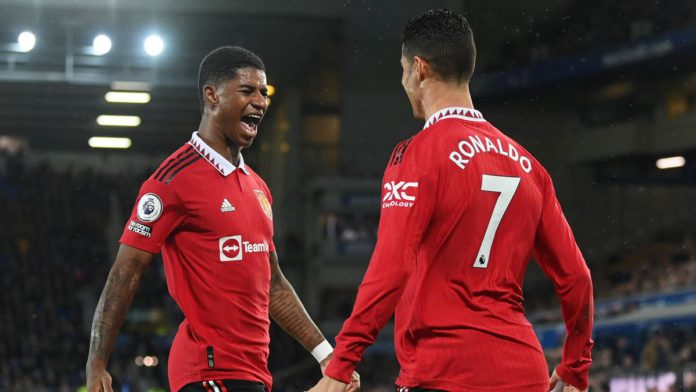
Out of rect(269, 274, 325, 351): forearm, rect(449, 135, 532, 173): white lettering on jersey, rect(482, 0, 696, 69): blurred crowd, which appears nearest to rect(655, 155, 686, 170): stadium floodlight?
rect(482, 0, 696, 69): blurred crowd

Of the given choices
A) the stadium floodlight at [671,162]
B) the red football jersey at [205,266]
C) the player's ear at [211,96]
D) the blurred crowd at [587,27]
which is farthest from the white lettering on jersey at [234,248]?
the stadium floodlight at [671,162]

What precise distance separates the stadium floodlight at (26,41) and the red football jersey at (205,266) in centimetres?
327

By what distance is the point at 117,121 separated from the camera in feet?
21.3

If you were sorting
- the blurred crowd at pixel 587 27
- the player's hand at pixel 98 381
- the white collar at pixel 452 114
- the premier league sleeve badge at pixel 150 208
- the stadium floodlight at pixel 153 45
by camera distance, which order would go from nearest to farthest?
the white collar at pixel 452 114, the player's hand at pixel 98 381, the premier league sleeve badge at pixel 150 208, the stadium floodlight at pixel 153 45, the blurred crowd at pixel 587 27

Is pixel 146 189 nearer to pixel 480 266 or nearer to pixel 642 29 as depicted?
pixel 480 266

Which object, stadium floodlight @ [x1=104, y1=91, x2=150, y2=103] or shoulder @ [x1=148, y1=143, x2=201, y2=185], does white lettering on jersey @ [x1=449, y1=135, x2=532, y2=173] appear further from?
stadium floodlight @ [x1=104, y1=91, x2=150, y2=103]

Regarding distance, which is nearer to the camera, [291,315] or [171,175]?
[171,175]

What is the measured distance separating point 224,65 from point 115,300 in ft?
2.43

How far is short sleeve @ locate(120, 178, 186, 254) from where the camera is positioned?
276 centimetres

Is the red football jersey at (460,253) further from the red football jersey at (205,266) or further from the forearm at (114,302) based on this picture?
the forearm at (114,302)

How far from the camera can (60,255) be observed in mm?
7117

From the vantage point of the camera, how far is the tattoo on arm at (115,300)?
2.74m

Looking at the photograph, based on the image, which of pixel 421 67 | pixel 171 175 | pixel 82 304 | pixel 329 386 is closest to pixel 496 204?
pixel 421 67

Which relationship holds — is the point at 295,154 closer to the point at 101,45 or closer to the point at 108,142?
the point at 108,142
